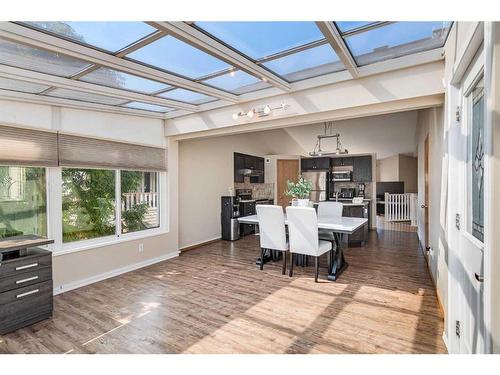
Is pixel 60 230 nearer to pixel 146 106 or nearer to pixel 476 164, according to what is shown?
pixel 146 106

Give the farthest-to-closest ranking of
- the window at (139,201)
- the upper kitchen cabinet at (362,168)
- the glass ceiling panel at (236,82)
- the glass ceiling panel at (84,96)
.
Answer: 1. the upper kitchen cabinet at (362,168)
2. the window at (139,201)
3. the glass ceiling panel at (84,96)
4. the glass ceiling panel at (236,82)

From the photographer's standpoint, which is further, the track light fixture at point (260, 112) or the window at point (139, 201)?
the window at point (139, 201)

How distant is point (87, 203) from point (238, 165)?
3988mm

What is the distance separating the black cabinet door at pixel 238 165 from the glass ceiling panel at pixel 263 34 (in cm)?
484

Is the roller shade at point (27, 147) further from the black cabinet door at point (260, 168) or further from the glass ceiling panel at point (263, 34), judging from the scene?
the black cabinet door at point (260, 168)

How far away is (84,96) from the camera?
10.8 feet

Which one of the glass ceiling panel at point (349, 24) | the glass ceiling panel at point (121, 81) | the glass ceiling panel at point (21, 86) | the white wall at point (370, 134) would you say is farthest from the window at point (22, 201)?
the white wall at point (370, 134)

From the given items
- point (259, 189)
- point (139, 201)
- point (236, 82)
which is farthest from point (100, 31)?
point (259, 189)

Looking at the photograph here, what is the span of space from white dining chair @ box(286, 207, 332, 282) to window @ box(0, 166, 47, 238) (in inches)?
125

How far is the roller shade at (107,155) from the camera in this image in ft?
11.8

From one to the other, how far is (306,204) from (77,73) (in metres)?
3.38

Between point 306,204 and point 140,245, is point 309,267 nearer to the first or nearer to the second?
point 306,204

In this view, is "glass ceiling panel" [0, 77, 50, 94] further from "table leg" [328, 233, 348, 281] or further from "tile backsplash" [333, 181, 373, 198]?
"tile backsplash" [333, 181, 373, 198]
